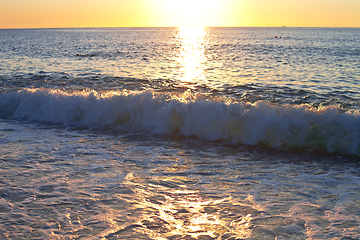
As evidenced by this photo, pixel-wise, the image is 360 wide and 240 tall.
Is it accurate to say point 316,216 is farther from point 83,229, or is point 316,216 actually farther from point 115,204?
point 83,229

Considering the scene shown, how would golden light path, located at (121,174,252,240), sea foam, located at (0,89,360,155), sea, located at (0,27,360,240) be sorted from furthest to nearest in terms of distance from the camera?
1. sea foam, located at (0,89,360,155)
2. sea, located at (0,27,360,240)
3. golden light path, located at (121,174,252,240)

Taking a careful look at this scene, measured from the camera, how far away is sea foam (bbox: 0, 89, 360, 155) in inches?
355

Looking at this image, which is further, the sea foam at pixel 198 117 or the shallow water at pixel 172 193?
the sea foam at pixel 198 117

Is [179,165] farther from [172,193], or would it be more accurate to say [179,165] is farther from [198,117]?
[198,117]

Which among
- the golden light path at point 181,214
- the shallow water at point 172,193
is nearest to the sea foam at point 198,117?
the shallow water at point 172,193

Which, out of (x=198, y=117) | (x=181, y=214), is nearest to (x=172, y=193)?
(x=181, y=214)

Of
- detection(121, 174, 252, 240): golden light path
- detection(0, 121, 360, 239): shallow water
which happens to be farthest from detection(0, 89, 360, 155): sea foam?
detection(121, 174, 252, 240): golden light path

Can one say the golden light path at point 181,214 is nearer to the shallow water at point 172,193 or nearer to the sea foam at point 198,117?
the shallow water at point 172,193

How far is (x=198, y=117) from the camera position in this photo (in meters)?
10.6

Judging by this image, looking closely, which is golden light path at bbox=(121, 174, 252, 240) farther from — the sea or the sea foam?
the sea foam

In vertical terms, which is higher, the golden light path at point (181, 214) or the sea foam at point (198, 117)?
the sea foam at point (198, 117)

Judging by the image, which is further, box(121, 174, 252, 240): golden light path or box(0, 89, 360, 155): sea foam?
box(0, 89, 360, 155): sea foam

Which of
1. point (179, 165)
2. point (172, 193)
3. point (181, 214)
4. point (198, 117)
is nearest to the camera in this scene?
point (181, 214)

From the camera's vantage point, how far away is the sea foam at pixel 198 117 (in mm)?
9023
